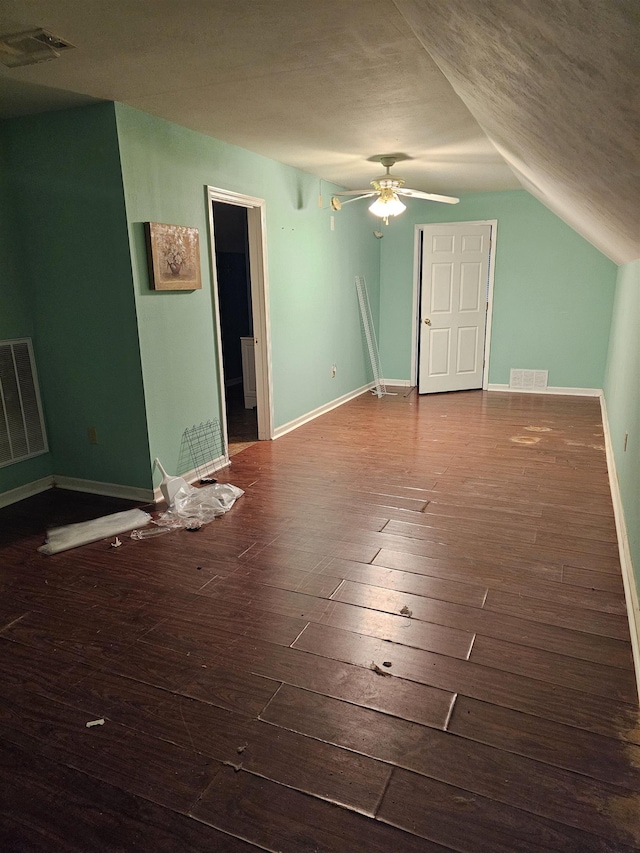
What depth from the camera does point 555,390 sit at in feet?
22.1

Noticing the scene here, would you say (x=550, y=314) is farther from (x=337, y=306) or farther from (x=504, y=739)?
(x=504, y=739)

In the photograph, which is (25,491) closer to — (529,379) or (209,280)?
(209,280)

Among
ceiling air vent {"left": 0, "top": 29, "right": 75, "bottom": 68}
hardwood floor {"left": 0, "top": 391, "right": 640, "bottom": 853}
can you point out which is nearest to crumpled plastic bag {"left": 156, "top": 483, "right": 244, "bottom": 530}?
hardwood floor {"left": 0, "top": 391, "right": 640, "bottom": 853}

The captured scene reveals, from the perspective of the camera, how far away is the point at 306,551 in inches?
116

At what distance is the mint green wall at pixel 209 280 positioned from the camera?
339 cm

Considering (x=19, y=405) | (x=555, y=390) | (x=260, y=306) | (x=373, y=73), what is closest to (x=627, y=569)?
(x=373, y=73)

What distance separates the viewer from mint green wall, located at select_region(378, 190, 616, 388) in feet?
20.9

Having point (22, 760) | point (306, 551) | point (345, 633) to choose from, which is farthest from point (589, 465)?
point (22, 760)

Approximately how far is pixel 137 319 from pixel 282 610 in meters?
1.97

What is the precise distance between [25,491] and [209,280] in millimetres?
1920

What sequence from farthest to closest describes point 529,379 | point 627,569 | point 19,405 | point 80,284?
point 529,379
point 19,405
point 80,284
point 627,569

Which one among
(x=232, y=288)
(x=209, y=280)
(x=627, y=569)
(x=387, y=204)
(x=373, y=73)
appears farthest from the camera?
(x=232, y=288)

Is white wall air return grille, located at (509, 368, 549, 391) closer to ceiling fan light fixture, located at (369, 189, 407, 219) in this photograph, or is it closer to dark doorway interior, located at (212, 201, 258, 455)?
ceiling fan light fixture, located at (369, 189, 407, 219)

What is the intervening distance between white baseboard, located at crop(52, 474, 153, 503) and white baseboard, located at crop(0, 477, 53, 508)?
0.07 m
